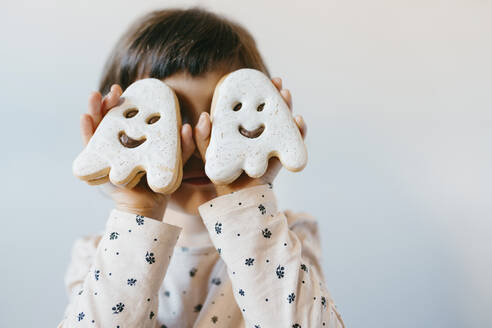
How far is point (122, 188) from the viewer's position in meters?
0.51

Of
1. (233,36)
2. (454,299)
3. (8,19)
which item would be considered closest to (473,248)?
(454,299)

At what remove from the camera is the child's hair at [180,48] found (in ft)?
1.86

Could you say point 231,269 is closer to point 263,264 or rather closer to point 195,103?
point 263,264

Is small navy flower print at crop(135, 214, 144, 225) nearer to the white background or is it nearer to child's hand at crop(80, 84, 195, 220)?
child's hand at crop(80, 84, 195, 220)

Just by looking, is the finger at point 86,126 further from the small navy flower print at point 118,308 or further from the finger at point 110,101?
the small navy flower print at point 118,308

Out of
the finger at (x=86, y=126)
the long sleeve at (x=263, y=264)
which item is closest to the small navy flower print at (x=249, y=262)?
the long sleeve at (x=263, y=264)

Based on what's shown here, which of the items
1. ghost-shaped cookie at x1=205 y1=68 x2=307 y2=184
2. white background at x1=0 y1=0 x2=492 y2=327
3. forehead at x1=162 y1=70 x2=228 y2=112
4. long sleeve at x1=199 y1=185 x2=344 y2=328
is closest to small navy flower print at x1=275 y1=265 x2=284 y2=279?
long sleeve at x1=199 y1=185 x2=344 y2=328

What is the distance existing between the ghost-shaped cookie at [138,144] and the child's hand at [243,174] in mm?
27

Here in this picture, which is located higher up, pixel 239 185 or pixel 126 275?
pixel 239 185

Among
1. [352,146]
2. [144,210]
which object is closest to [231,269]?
[144,210]

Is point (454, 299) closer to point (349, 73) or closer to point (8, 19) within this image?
point (349, 73)

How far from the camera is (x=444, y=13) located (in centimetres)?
88

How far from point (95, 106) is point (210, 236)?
0.66ft

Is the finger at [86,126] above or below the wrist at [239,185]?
above
